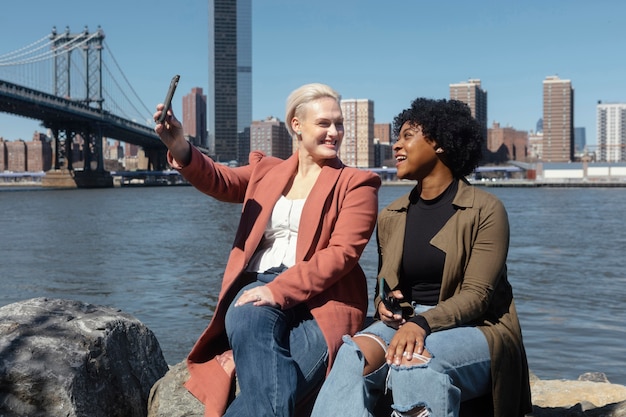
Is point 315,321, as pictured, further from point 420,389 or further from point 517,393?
point 517,393

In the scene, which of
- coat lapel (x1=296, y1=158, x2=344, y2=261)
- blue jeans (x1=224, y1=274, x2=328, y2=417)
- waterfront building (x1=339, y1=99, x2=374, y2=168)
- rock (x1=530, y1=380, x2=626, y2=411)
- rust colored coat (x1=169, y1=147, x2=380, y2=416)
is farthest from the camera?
waterfront building (x1=339, y1=99, x2=374, y2=168)

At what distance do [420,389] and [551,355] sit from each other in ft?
13.8

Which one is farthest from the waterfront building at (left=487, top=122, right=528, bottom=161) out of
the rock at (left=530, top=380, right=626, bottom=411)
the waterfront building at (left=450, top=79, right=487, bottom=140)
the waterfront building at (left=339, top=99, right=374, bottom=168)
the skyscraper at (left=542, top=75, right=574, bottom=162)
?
the rock at (left=530, top=380, right=626, bottom=411)

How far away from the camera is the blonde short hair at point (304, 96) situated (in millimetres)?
2404

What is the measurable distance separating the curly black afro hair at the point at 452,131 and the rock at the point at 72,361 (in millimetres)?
1262

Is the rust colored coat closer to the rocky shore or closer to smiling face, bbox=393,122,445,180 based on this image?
smiling face, bbox=393,122,445,180

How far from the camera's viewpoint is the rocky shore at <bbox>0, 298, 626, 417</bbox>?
2408mm

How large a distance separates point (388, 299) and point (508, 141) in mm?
157767

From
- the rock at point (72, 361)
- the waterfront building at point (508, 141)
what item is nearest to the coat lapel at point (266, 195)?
the rock at point (72, 361)

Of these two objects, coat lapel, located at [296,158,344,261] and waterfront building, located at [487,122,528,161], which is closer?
coat lapel, located at [296,158,344,261]

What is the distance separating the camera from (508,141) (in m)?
155

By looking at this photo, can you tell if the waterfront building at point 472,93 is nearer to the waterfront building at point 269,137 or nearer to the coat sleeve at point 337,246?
the waterfront building at point 269,137

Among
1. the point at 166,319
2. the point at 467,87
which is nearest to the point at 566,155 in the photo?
the point at 467,87

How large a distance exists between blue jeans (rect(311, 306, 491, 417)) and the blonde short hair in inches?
30.8
